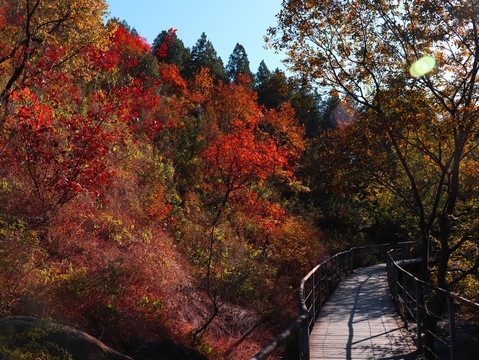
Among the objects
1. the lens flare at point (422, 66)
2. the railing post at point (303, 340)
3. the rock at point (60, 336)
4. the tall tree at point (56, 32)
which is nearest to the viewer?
the railing post at point (303, 340)

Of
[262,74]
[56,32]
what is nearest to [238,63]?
[262,74]

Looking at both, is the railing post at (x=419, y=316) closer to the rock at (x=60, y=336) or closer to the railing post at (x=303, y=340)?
the railing post at (x=303, y=340)

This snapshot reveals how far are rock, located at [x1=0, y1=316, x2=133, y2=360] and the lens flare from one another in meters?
8.71

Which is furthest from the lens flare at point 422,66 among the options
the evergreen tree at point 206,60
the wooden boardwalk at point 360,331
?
the evergreen tree at point 206,60

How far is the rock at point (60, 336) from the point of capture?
4516mm

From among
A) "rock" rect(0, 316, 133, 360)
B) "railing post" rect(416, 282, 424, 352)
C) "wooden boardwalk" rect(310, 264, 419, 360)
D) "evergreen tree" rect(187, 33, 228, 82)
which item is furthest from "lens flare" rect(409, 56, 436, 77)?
"evergreen tree" rect(187, 33, 228, 82)

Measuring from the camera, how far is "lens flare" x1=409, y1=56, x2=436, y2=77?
352 inches

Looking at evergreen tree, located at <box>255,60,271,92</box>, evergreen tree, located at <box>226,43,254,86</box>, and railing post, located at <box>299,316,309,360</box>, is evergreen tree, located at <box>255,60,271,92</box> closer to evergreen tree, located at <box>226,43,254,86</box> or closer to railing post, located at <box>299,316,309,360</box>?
evergreen tree, located at <box>226,43,254,86</box>

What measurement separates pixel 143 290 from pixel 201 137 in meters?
13.7

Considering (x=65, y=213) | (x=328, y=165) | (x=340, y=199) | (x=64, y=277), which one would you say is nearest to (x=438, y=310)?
(x=328, y=165)

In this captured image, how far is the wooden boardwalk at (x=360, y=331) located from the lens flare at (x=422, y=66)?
233 inches

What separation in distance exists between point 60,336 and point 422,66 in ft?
30.8

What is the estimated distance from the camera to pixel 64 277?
7.06 meters

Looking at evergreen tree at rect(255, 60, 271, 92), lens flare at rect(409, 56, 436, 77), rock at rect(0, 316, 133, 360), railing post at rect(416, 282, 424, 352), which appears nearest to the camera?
rock at rect(0, 316, 133, 360)
